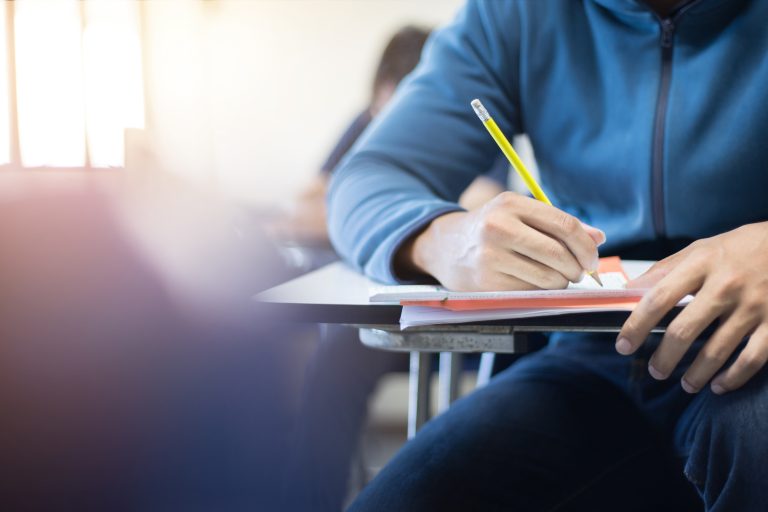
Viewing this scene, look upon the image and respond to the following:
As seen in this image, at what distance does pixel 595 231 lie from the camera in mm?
628

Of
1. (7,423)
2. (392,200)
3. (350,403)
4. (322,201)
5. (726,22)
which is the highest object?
(726,22)

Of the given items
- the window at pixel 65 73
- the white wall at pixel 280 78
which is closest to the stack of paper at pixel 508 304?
the white wall at pixel 280 78

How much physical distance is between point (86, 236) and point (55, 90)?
3.45 metres

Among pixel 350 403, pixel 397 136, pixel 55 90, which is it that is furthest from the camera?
pixel 55 90

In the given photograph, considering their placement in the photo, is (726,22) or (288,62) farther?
(288,62)

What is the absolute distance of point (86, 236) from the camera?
55 centimetres

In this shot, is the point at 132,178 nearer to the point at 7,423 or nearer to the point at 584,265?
the point at 7,423

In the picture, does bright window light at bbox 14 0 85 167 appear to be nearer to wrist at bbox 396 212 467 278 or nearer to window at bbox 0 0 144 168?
window at bbox 0 0 144 168

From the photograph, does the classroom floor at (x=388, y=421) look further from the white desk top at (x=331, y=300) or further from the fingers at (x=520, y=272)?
the fingers at (x=520, y=272)

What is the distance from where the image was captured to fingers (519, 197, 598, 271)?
1.94ft

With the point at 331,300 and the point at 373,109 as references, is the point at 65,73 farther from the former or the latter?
the point at 331,300

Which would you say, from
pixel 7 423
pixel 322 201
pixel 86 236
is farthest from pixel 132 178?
pixel 322 201

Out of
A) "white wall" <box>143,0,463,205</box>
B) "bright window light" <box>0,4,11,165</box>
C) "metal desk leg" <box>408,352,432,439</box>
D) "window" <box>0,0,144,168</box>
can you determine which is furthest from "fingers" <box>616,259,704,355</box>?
"bright window light" <box>0,4,11,165</box>

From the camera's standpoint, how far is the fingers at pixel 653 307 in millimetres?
506
